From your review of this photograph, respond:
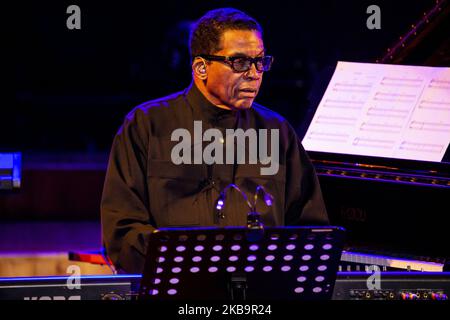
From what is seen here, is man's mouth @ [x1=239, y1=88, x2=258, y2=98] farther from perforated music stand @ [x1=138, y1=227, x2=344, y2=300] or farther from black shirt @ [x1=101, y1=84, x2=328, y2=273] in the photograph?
perforated music stand @ [x1=138, y1=227, x2=344, y2=300]

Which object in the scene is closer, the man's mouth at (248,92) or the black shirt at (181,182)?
the black shirt at (181,182)

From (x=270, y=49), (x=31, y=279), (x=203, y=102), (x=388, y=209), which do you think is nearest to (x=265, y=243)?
(x=31, y=279)

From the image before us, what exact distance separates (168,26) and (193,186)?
8.48 metres

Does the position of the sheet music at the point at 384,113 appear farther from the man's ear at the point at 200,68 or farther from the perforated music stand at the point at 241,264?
the perforated music stand at the point at 241,264

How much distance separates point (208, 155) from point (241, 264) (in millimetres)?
924

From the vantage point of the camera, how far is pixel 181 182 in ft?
11.1

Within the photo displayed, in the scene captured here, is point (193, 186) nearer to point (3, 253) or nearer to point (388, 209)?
point (388, 209)

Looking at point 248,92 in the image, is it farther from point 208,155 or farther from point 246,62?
point 208,155

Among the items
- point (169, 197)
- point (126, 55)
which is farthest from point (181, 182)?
point (126, 55)

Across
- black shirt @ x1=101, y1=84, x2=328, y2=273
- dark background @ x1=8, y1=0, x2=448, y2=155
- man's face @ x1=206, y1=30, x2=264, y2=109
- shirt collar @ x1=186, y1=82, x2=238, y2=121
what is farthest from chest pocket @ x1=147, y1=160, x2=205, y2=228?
dark background @ x1=8, y1=0, x2=448, y2=155

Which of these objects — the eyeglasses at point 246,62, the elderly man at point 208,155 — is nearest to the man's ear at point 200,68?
the elderly man at point 208,155

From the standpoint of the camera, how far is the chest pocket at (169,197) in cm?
334

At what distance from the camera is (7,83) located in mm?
9227

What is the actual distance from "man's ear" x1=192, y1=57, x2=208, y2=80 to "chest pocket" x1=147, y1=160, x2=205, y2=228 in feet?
1.29
